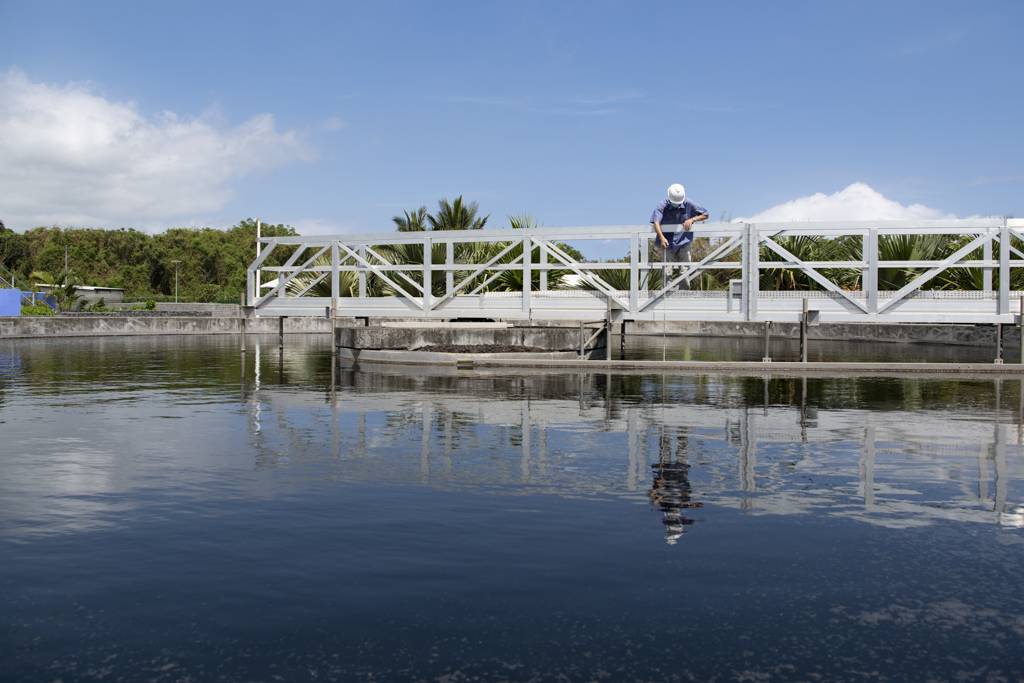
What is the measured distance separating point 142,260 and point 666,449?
93757 millimetres

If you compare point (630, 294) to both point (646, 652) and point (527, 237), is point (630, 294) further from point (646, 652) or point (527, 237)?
point (646, 652)

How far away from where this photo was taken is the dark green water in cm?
325

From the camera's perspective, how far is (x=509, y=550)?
175 inches

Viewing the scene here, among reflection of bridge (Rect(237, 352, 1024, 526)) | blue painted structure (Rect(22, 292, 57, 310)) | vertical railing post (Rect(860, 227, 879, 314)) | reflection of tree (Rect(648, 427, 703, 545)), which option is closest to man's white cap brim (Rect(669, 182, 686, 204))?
vertical railing post (Rect(860, 227, 879, 314))

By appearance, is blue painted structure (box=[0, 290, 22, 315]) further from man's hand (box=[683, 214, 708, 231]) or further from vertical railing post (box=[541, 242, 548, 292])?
man's hand (box=[683, 214, 708, 231])

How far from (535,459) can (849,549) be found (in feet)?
10.0

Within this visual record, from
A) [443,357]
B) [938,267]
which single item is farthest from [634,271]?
[938,267]

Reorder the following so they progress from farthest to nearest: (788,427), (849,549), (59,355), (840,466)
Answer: (59,355) < (788,427) < (840,466) < (849,549)

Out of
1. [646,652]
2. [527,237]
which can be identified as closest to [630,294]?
[527,237]

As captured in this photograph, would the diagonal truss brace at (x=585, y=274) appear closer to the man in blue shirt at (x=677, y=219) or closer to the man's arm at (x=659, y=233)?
the man in blue shirt at (x=677, y=219)

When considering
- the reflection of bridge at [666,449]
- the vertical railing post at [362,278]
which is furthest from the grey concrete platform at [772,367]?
the vertical railing post at [362,278]

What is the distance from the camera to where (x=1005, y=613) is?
363cm

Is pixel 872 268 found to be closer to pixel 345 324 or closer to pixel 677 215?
pixel 677 215

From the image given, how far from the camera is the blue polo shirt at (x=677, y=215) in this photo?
17188 mm
